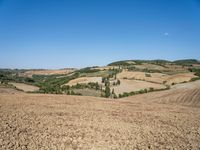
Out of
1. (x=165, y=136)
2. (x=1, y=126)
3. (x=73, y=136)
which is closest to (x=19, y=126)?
(x=1, y=126)

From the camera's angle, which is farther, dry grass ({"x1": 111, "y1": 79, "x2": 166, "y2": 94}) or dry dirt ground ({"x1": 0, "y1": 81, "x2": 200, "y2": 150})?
dry grass ({"x1": 111, "y1": 79, "x2": 166, "y2": 94})

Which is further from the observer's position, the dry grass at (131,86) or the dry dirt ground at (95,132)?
the dry grass at (131,86)

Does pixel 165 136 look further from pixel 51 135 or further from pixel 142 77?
pixel 142 77

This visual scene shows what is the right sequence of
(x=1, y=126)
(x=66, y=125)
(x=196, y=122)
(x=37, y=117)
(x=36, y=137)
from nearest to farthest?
(x=36, y=137), (x=1, y=126), (x=66, y=125), (x=37, y=117), (x=196, y=122)

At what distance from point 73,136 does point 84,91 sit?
153 feet

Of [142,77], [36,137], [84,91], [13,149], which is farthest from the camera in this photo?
[142,77]

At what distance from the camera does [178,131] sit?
20.5 metres

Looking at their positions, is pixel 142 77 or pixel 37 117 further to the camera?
pixel 142 77

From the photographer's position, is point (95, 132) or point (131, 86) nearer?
point (95, 132)

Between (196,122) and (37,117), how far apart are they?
17174mm

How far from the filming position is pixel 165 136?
18.5 m

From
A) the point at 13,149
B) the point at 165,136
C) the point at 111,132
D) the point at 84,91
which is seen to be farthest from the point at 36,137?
the point at 84,91

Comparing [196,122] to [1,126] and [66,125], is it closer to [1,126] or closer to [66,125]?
[66,125]

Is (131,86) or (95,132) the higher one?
(95,132)
